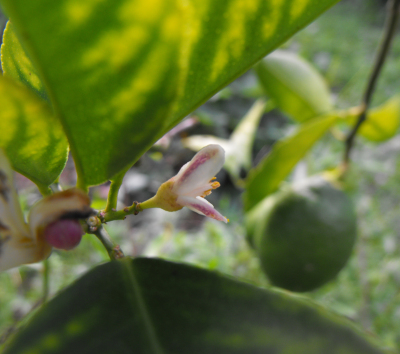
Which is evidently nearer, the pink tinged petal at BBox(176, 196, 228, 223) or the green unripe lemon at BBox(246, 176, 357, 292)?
the pink tinged petal at BBox(176, 196, 228, 223)

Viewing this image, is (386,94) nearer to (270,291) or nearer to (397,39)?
(397,39)

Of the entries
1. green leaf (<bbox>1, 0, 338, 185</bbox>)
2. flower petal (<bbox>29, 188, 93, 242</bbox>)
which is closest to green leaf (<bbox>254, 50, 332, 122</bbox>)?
green leaf (<bbox>1, 0, 338, 185</bbox>)

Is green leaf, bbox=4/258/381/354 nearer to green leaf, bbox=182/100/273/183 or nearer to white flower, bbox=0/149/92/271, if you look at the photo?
white flower, bbox=0/149/92/271

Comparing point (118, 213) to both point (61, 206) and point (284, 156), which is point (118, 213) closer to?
point (61, 206)

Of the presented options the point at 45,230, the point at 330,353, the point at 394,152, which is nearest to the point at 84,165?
the point at 45,230

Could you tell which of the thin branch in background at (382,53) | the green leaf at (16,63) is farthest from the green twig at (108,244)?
the thin branch in background at (382,53)

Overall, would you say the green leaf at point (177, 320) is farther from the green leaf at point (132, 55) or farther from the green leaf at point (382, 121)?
the green leaf at point (382, 121)

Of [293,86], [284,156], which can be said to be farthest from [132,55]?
[293,86]
